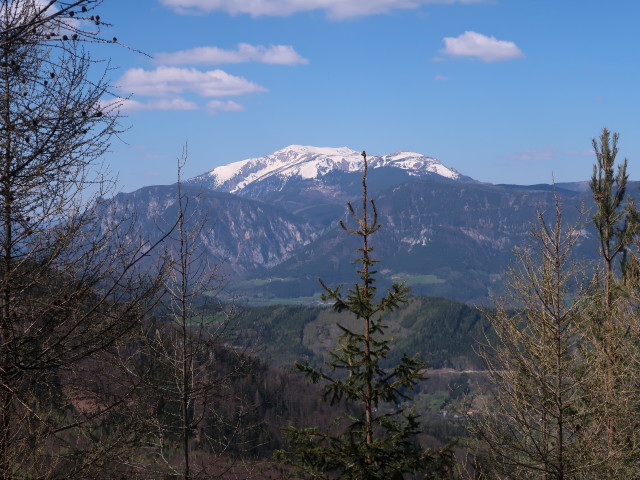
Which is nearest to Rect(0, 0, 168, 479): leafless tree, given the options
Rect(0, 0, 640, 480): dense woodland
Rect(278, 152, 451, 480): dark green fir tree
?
Rect(0, 0, 640, 480): dense woodland

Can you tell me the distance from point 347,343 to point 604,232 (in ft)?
40.9

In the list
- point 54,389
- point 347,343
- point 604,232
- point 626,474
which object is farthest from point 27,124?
point 604,232

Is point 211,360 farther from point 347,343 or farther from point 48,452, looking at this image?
point 48,452

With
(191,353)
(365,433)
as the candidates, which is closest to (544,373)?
(365,433)

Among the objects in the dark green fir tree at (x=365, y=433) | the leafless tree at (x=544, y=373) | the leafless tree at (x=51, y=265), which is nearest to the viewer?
the leafless tree at (x=51, y=265)

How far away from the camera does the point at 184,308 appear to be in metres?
16.0

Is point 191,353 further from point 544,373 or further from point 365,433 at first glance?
point 544,373

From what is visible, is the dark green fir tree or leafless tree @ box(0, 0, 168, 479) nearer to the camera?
leafless tree @ box(0, 0, 168, 479)

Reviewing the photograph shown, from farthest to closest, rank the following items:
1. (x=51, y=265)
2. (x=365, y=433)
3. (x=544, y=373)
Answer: (x=365, y=433) < (x=544, y=373) < (x=51, y=265)

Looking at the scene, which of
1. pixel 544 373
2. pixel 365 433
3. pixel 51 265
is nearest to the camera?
pixel 51 265

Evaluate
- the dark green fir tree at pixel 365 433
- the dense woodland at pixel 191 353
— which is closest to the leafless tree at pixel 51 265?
the dense woodland at pixel 191 353

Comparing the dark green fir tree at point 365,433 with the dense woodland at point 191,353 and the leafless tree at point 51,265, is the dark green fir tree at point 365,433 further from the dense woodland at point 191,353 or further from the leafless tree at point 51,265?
the leafless tree at point 51,265

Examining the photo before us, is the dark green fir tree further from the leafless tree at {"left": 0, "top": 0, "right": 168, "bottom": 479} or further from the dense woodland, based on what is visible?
the leafless tree at {"left": 0, "top": 0, "right": 168, "bottom": 479}

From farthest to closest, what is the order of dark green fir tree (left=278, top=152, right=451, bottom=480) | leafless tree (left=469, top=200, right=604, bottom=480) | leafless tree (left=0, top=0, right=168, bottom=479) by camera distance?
1. dark green fir tree (left=278, top=152, right=451, bottom=480)
2. leafless tree (left=469, top=200, right=604, bottom=480)
3. leafless tree (left=0, top=0, right=168, bottom=479)
